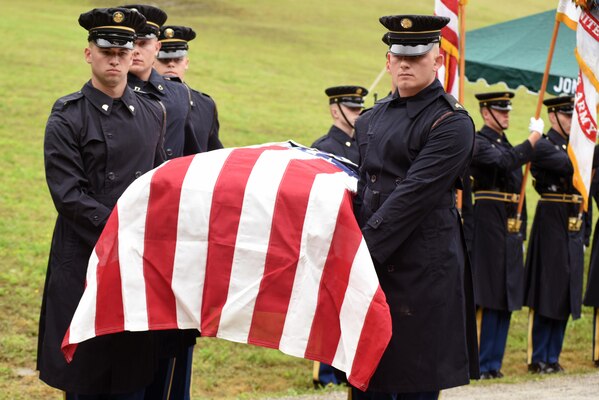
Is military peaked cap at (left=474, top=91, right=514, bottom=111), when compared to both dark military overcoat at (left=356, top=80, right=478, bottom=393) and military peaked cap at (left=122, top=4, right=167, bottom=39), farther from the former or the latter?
dark military overcoat at (left=356, top=80, right=478, bottom=393)

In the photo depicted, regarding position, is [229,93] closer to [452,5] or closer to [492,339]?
[492,339]

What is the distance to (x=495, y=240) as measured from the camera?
8695 mm

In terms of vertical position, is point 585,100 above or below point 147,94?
below

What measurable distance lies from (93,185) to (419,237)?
1.40 metres

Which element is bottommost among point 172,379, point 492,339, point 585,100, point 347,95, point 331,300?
point 492,339

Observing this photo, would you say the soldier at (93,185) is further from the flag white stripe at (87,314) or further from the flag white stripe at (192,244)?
the flag white stripe at (192,244)

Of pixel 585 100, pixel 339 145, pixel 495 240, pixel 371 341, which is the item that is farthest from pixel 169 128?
pixel 495 240

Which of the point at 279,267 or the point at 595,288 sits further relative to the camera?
the point at 595,288

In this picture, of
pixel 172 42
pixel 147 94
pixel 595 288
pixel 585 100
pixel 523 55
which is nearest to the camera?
pixel 147 94

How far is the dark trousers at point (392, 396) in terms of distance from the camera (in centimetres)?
450

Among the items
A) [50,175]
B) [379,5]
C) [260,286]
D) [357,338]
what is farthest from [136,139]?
[379,5]

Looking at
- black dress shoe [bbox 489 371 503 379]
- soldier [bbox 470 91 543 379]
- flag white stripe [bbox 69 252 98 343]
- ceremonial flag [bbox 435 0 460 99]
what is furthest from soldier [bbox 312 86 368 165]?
flag white stripe [bbox 69 252 98 343]

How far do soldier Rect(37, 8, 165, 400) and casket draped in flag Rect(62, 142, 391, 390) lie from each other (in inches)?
7.2

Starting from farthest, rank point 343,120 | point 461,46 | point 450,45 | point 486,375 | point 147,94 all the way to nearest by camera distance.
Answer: point 486,375, point 343,120, point 450,45, point 461,46, point 147,94
